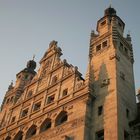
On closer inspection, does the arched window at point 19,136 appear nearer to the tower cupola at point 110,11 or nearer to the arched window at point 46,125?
the arched window at point 46,125

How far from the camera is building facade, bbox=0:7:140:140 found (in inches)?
1046

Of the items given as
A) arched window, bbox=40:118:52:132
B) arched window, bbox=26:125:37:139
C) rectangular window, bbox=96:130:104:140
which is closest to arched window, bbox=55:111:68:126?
arched window, bbox=40:118:52:132

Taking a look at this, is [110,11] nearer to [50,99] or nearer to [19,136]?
[50,99]

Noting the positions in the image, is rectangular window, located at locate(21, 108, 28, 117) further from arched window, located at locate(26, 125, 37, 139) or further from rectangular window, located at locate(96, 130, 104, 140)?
rectangular window, located at locate(96, 130, 104, 140)

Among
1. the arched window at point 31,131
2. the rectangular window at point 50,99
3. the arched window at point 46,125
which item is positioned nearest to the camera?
the arched window at point 46,125

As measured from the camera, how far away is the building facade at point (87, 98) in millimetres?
26578

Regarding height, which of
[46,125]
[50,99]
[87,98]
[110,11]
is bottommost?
[46,125]

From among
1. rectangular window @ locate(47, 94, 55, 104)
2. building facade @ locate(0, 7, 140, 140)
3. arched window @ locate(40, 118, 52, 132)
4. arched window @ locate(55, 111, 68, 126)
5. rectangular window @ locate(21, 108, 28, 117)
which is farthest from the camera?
rectangular window @ locate(21, 108, 28, 117)

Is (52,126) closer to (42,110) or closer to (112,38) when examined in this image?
(42,110)

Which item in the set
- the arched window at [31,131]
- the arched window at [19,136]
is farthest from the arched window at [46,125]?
the arched window at [19,136]

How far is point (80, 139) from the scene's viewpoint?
25656mm

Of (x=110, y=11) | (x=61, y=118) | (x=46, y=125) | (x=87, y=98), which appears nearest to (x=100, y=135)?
(x=87, y=98)

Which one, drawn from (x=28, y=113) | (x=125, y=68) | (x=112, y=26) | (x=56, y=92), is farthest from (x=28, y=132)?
(x=112, y=26)

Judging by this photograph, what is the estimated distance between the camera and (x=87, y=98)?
93.4ft
